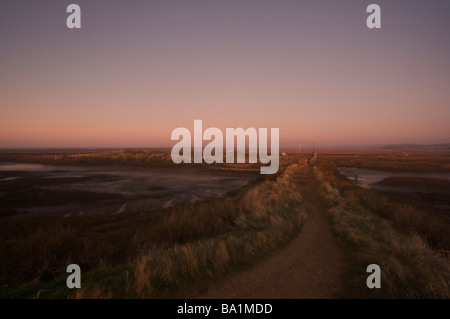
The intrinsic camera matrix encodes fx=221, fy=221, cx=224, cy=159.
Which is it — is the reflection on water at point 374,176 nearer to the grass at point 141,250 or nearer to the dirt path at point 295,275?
the grass at point 141,250

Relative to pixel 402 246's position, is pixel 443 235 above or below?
below

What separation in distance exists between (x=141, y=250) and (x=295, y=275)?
5.03 metres

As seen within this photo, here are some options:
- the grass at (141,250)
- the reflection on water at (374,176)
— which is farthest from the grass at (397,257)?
the reflection on water at (374,176)

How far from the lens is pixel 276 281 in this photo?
17.5 feet

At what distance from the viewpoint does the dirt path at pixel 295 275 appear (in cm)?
486

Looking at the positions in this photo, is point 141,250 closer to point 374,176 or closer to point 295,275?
point 295,275

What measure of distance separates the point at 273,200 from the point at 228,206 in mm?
3109

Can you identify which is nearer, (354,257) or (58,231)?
(354,257)

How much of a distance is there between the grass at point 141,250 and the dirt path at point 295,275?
44 cm

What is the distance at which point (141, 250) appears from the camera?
24.8 feet

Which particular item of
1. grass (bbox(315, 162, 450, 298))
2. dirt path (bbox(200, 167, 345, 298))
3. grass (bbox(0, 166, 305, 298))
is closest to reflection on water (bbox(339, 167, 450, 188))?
grass (bbox(315, 162, 450, 298))

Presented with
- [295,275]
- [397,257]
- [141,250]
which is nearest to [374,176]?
[397,257]
